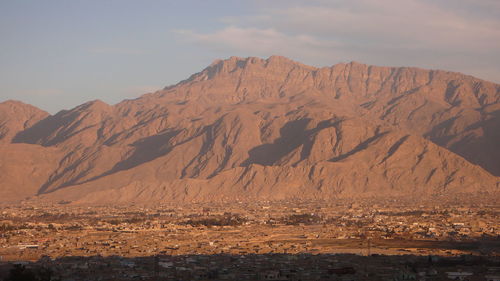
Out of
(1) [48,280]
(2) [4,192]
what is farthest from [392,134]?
(1) [48,280]

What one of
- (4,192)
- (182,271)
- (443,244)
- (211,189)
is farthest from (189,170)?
(182,271)

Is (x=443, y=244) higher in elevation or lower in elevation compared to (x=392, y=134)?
lower

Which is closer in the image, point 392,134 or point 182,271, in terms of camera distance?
point 182,271

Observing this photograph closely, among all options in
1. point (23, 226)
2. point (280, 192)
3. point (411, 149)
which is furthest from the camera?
point (411, 149)

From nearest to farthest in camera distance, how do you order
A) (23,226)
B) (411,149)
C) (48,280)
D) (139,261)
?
(48,280) < (139,261) < (23,226) < (411,149)

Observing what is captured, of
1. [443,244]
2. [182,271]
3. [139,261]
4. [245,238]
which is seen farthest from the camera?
[245,238]

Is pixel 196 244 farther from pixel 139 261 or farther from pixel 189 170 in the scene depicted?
pixel 189 170

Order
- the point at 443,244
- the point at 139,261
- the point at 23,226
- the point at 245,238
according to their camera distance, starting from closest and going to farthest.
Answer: the point at 139,261
the point at 443,244
the point at 245,238
the point at 23,226

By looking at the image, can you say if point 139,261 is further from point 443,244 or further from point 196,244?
point 443,244

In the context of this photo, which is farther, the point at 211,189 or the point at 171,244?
the point at 211,189
